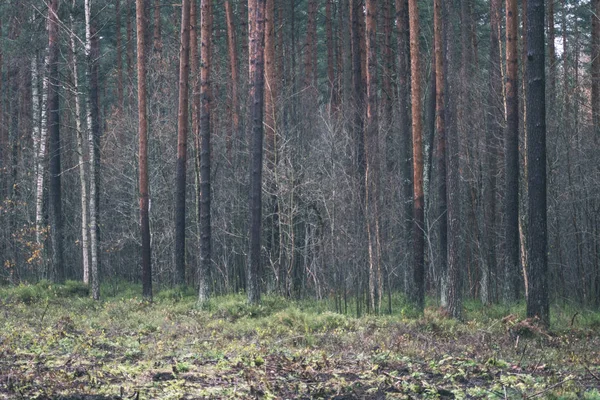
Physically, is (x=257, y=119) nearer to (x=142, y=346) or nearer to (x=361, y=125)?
(x=361, y=125)

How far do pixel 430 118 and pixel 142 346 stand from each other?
507 inches

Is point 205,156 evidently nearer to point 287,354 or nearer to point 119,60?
point 287,354

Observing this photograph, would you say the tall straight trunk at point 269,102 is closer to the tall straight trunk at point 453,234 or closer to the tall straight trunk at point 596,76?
the tall straight trunk at point 453,234

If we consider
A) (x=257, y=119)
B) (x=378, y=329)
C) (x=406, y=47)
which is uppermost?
(x=406, y=47)

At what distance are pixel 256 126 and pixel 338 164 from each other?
379 centimetres

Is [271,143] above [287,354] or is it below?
above

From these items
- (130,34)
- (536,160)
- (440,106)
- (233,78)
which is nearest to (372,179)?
(440,106)

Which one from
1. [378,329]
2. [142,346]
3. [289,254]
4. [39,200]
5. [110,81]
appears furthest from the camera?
[110,81]

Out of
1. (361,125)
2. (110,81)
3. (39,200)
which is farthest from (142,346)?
(110,81)

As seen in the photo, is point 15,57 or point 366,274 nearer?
point 366,274

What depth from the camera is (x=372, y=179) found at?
56.6 ft

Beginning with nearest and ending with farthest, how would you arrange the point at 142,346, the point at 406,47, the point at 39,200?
the point at 142,346, the point at 406,47, the point at 39,200

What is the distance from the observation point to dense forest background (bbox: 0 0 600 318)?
676 inches

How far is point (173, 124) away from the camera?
2508 cm
